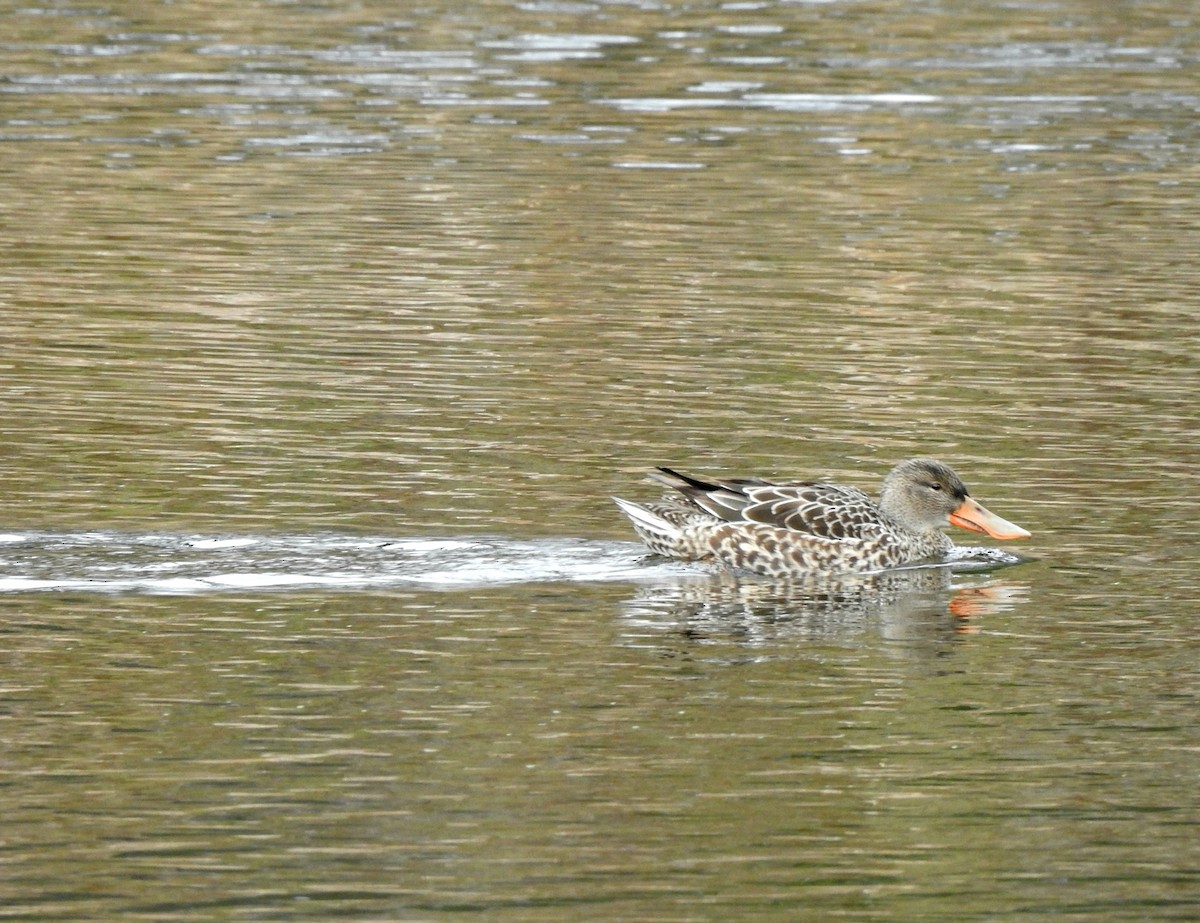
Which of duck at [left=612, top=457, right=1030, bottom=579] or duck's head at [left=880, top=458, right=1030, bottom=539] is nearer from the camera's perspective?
duck at [left=612, top=457, right=1030, bottom=579]

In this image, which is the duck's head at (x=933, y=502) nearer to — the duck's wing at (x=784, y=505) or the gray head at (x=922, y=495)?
the gray head at (x=922, y=495)

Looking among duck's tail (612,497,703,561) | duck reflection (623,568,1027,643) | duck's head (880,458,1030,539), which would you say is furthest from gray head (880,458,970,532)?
duck's tail (612,497,703,561)

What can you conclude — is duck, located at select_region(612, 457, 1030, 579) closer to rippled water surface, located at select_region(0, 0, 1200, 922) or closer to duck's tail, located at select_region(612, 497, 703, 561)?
duck's tail, located at select_region(612, 497, 703, 561)

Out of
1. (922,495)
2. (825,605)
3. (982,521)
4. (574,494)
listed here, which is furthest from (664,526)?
(982,521)

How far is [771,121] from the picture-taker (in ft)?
107

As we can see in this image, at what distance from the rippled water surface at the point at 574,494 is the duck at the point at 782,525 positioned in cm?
20

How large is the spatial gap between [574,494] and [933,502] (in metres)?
2.08

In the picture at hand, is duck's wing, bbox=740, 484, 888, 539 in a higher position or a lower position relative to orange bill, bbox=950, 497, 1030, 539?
higher

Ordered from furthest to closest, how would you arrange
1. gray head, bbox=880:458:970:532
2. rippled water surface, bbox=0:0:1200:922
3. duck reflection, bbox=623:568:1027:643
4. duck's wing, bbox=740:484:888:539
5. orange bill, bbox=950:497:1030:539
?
gray head, bbox=880:458:970:532 → orange bill, bbox=950:497:1030:539 → duck's wing, bbox=740:484:888:539 → duck reflection, bbox=623:568:1027:643 → rippled water surface, bbox=0:0:1200:922

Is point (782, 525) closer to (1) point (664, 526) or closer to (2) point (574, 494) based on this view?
(1) point (664, 526)

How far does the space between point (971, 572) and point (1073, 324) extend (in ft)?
23.5

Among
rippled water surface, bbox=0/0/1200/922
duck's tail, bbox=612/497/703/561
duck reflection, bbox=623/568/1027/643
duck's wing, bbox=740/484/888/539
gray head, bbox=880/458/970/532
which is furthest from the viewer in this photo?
gray head, bbox=880/458/970/532

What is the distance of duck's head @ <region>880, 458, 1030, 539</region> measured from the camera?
1462 centimetres

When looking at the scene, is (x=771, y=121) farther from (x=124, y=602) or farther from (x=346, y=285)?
(x=124, y=602)
